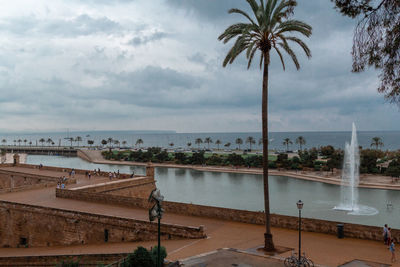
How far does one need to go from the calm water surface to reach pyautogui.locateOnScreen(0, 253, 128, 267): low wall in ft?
104

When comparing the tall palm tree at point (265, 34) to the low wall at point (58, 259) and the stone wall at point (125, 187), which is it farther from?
the stone wall at point (125, 187)

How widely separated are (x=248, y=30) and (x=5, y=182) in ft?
134

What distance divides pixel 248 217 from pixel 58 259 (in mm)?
9948

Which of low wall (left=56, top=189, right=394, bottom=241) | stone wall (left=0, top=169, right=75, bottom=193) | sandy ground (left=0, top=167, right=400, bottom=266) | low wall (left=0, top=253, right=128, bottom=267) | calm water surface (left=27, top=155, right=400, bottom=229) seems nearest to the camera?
sandy ground (left=0, top=167, right=400, bottom=266)

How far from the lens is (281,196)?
180 feet

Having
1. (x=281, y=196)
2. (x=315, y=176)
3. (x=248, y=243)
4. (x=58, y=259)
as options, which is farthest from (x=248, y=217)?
(x=315, y=176)

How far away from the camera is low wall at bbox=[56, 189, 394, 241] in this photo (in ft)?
51.3

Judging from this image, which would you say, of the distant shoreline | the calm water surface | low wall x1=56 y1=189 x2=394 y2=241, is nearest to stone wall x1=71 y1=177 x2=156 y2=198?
low wall x1=56 y1=189 x2=394 y2=241

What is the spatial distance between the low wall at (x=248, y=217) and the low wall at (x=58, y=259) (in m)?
7.30

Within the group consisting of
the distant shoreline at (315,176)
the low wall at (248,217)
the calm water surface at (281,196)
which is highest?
the low wall at (248,217)

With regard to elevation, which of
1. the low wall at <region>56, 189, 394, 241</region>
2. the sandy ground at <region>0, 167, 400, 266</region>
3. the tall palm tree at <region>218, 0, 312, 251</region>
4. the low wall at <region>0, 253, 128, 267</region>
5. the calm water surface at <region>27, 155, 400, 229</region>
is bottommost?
the calm water surface at <region>27, 155, 400, 229</region>

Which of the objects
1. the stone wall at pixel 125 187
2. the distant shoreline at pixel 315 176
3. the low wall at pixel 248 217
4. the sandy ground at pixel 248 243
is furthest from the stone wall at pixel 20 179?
the distant shoreline at pixel 315 176

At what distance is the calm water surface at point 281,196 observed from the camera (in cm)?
4312

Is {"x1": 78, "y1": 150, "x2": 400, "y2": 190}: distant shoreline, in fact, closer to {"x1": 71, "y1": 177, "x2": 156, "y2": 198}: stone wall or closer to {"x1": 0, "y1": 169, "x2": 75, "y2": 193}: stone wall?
{"x1": 0, "y1": 169, "x2": 75, "y2": 193}: stone wall
